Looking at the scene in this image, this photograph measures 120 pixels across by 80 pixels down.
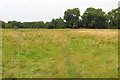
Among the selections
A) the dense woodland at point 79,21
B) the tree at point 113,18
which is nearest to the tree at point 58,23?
the dense woodland at point 79,21

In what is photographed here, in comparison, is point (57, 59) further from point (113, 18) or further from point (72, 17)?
point (72, 17)

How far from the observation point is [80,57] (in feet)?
51.4

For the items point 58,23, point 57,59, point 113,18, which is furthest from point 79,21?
point 57,59

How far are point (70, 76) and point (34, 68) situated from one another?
243cm

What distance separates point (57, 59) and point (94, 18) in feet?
201

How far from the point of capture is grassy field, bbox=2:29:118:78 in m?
12.7

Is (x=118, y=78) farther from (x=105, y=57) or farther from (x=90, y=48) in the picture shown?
(x=90, y=48)

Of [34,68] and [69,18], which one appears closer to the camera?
[34,68]

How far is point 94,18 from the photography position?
248 feet

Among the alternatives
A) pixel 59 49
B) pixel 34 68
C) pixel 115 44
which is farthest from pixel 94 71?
pixel 115 44

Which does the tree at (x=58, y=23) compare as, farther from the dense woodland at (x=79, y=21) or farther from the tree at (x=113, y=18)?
the tree at (x=113, y=18)

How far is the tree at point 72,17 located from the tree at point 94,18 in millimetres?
2026

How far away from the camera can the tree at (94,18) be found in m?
73.6

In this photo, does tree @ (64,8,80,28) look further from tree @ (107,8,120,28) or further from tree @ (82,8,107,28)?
tree @ (107,8,120,28)
